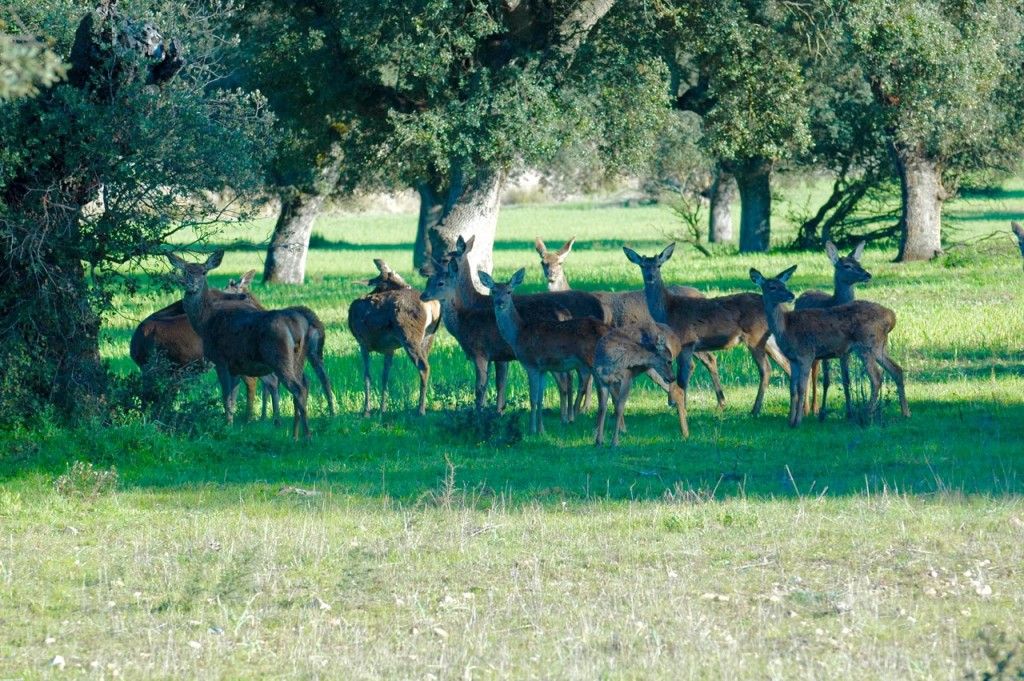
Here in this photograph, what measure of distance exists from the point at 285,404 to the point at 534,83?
28.8ft

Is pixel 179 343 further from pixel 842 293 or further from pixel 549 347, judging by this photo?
pixel 842 293

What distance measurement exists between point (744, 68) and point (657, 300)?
11716mm

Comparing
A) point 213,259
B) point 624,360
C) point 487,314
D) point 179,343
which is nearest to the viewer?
point 624,360

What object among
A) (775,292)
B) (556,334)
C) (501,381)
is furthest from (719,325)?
(501,381)

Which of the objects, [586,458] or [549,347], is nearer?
[586,458]

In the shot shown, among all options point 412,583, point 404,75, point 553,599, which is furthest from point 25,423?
point 404,75

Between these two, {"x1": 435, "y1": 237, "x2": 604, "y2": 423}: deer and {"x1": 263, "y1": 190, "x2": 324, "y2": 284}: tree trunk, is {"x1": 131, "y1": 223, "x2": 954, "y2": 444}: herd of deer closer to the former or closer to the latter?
{"x1": 435, "y1": 237, "x2": 604, "y2": 423}: deer

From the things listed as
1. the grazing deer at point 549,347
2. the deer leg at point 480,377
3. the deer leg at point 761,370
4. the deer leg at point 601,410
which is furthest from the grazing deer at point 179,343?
the deer leg at point 761,370

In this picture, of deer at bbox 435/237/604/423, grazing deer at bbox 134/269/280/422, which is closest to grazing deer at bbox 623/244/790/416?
deer at bbox 435/237/604/423

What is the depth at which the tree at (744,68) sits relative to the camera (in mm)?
25062

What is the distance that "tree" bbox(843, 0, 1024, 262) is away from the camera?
24844 millimetres

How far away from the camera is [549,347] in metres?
14.5

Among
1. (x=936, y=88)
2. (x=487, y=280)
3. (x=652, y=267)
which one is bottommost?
(x=487, y=280)

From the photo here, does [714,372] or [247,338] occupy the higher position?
[247,338]
